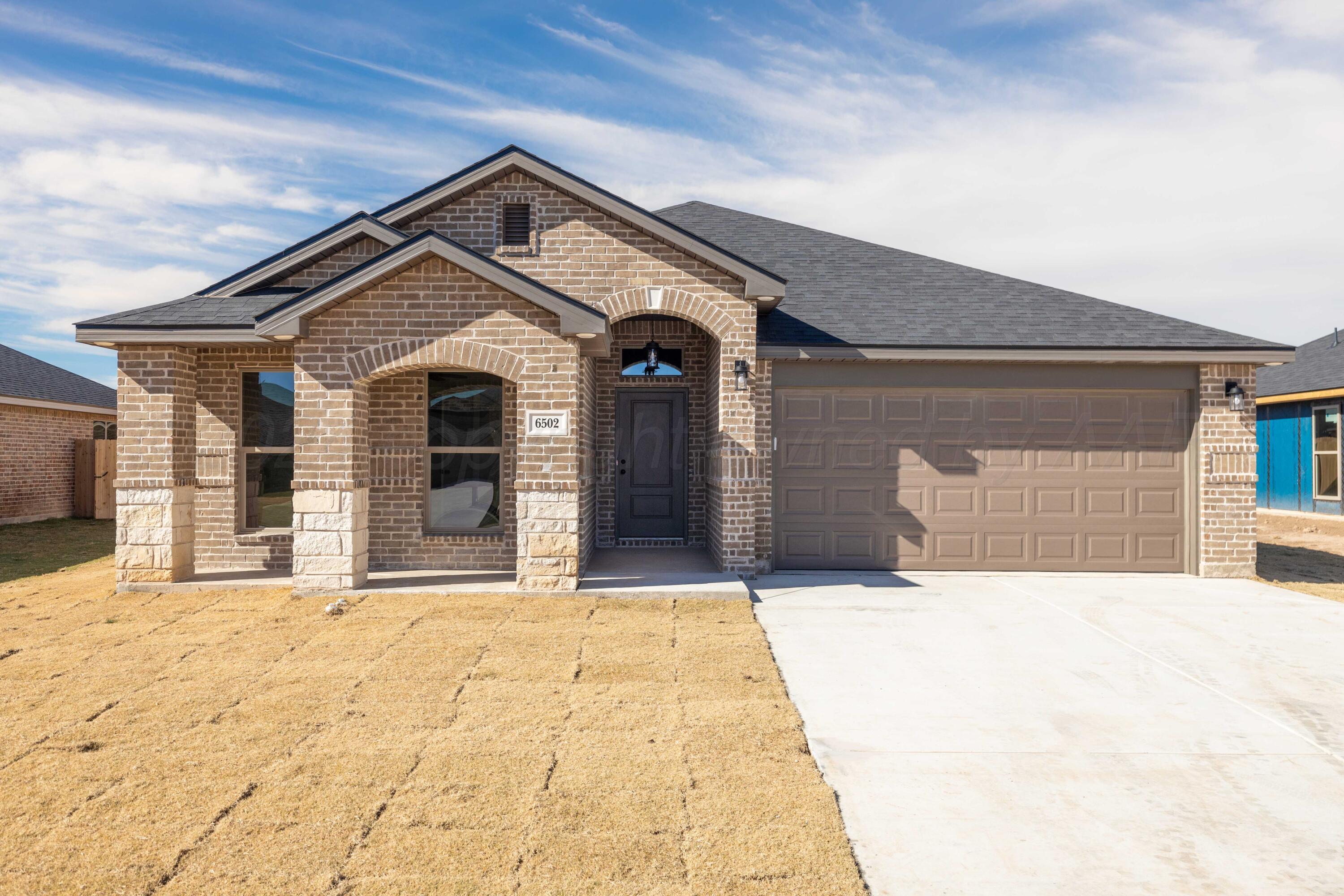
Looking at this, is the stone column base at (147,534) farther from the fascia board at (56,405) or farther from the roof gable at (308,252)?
the fascia board at (56,405)

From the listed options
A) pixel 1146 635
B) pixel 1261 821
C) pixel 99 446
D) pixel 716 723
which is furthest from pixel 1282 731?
pixel 99 446

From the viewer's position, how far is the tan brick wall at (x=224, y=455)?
943 cm

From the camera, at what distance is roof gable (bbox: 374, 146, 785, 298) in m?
9.08

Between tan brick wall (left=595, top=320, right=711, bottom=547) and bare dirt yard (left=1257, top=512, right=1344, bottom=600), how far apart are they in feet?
25.9

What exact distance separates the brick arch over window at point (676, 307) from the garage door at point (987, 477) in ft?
5.40

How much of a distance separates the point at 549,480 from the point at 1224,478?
895cm

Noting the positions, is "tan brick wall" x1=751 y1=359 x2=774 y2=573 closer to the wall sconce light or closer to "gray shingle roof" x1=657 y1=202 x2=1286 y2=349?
the wall sconce light

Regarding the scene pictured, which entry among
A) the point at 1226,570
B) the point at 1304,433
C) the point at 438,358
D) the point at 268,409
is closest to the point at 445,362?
the point at 438,358

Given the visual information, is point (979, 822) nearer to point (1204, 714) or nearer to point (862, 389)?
point (1204, 714)

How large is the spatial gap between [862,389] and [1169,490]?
4435mm

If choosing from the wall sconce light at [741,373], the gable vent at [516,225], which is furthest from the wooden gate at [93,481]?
the wall sconce light at [741,373]

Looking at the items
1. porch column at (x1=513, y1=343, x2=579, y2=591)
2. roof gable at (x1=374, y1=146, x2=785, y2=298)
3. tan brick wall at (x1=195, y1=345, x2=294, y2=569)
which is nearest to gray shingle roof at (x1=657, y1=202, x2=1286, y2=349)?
roof gable at (x1=374, y1=146, x2=785, y2=298)

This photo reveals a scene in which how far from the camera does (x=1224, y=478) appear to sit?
9.77 meters

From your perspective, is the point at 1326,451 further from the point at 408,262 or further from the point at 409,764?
the point at 409,764
